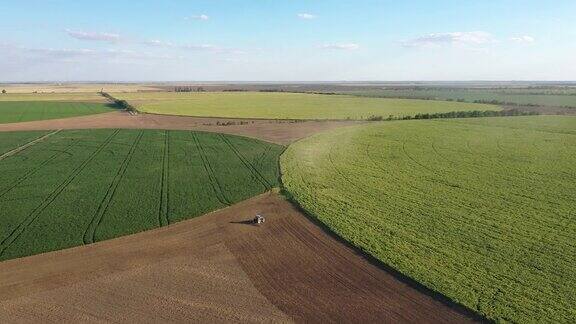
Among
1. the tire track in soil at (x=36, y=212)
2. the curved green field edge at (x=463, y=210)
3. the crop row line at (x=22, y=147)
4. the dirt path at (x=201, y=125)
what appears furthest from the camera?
the dirt path at (x=201, y=125)

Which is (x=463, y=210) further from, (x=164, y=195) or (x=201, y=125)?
(x=201, y=125)

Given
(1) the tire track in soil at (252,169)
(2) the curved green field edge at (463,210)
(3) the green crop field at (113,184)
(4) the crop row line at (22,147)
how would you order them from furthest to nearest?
(4) the crop row line at (22,147)
(1) the tire track in soil at (252,169)
(3) the green crop field at (113,184)
(2) the curved green field edge at (463,210)

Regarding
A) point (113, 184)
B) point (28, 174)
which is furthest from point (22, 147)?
point (113, 184)

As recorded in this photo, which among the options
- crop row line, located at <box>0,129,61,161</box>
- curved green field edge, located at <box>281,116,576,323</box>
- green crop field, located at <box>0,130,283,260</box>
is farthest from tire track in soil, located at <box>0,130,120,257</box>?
curved green field edge, located at <box>281,116,576,323</box>

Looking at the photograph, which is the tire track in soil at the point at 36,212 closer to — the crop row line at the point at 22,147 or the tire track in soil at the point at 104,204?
the tire track in soil at the point at 104,204

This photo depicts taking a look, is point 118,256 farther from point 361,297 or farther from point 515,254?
point 515,254

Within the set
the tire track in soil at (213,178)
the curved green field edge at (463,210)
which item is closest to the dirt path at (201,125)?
the curved green field edge at (463,210)
